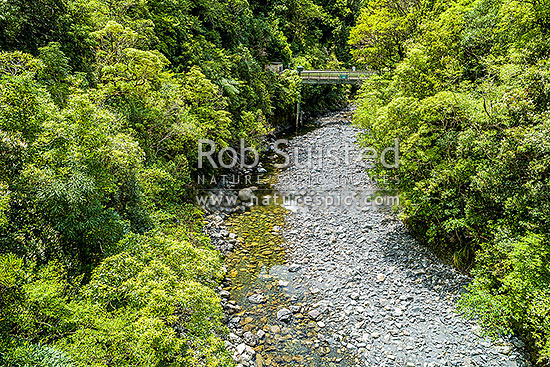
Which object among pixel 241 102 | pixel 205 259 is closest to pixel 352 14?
pixel 241 102

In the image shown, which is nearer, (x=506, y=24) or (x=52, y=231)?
(x=52, y=231)

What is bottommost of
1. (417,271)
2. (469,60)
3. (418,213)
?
(417,271)

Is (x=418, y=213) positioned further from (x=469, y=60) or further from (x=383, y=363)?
(x=469, y=60)

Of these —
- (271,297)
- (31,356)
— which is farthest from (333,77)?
(31,356)

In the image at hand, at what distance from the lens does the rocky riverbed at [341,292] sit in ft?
28.6

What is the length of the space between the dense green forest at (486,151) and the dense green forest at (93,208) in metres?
7.37

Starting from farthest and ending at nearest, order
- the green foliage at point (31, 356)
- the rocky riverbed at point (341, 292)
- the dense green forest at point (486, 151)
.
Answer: the rocky riverbed at point (341, 292) < the dense green forest at point (486, 151) < the green foliage at point (31, 356)

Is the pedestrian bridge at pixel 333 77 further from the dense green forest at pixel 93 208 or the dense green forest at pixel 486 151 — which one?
the dense green forest at pixel 93 208

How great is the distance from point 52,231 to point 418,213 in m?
11.4

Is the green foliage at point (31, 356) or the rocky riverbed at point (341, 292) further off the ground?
the green foliage at point (31, 356)

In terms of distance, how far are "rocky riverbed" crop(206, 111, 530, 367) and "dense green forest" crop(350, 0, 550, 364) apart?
102 centimetres

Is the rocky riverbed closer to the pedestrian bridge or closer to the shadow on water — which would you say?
the shadow on water

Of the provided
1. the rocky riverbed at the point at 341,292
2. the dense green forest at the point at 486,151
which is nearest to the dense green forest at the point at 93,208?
the rocky riverbed at the point at 341,292

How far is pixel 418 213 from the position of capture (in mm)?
11445
